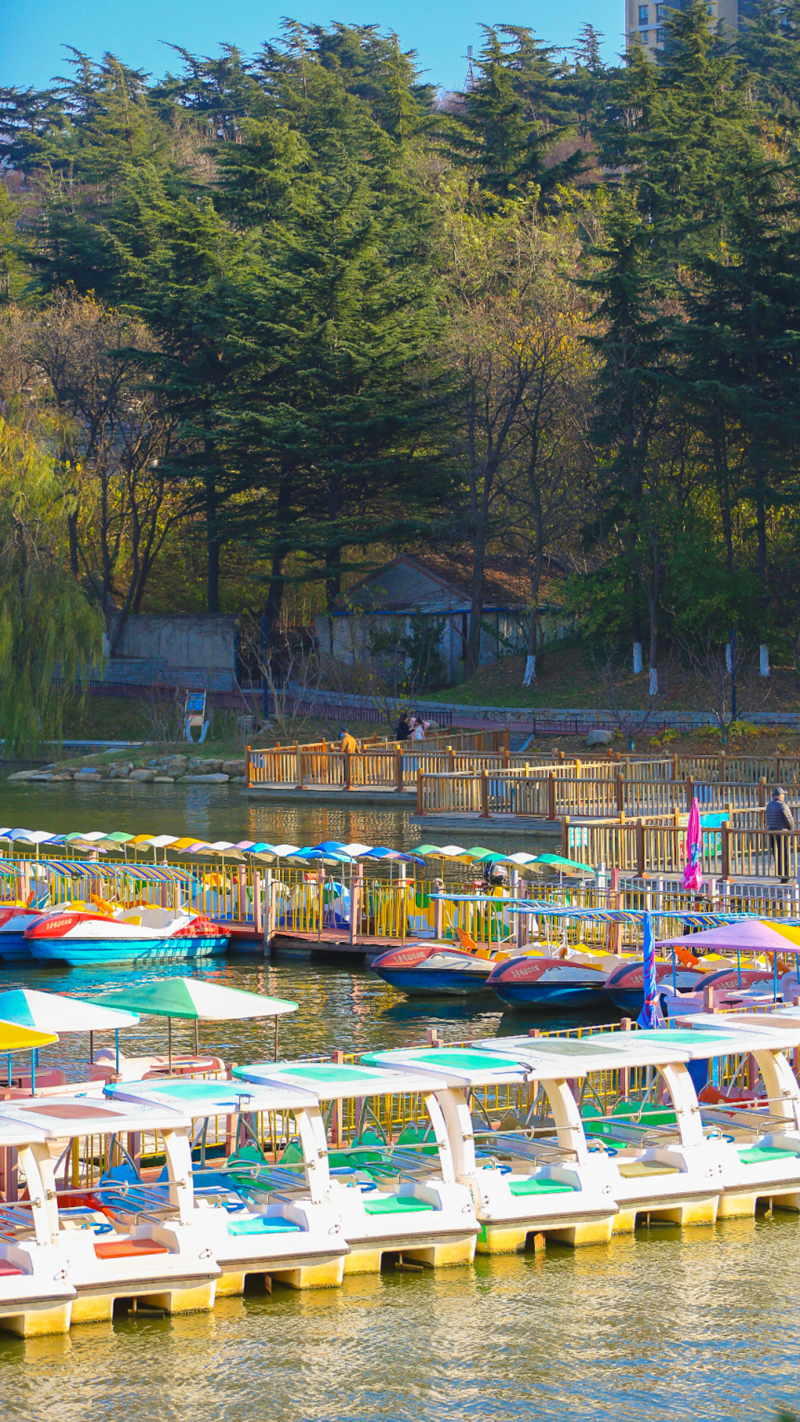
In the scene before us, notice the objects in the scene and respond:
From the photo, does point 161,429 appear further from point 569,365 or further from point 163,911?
point 163,911

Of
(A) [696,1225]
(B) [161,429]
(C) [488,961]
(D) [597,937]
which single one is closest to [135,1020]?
(A) [696,1225]

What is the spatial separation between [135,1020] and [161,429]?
5758cm

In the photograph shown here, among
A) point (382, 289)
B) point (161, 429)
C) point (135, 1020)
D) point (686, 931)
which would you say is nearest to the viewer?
point (135, 1020)

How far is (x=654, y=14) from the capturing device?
147 m

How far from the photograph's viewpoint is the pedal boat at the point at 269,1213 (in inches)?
465

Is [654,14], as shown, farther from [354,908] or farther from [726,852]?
[354,908]

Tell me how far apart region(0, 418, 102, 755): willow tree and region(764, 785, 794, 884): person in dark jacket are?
3262 centimetres

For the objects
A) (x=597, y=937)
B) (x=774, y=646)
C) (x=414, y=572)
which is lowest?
(x=597, y=937)

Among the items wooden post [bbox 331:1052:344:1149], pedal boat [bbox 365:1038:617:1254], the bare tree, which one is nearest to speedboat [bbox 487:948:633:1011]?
wooden post [bbox 331:1052:344:1149]

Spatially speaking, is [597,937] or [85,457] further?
[85,457]

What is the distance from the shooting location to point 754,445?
184 feet

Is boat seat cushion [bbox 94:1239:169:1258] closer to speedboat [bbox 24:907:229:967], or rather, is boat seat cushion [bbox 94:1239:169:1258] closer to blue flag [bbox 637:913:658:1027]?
blue flag [bbox 637:913:658:1027]

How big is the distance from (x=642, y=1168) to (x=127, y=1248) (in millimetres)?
4805

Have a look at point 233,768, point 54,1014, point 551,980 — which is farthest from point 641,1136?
point 233,768
